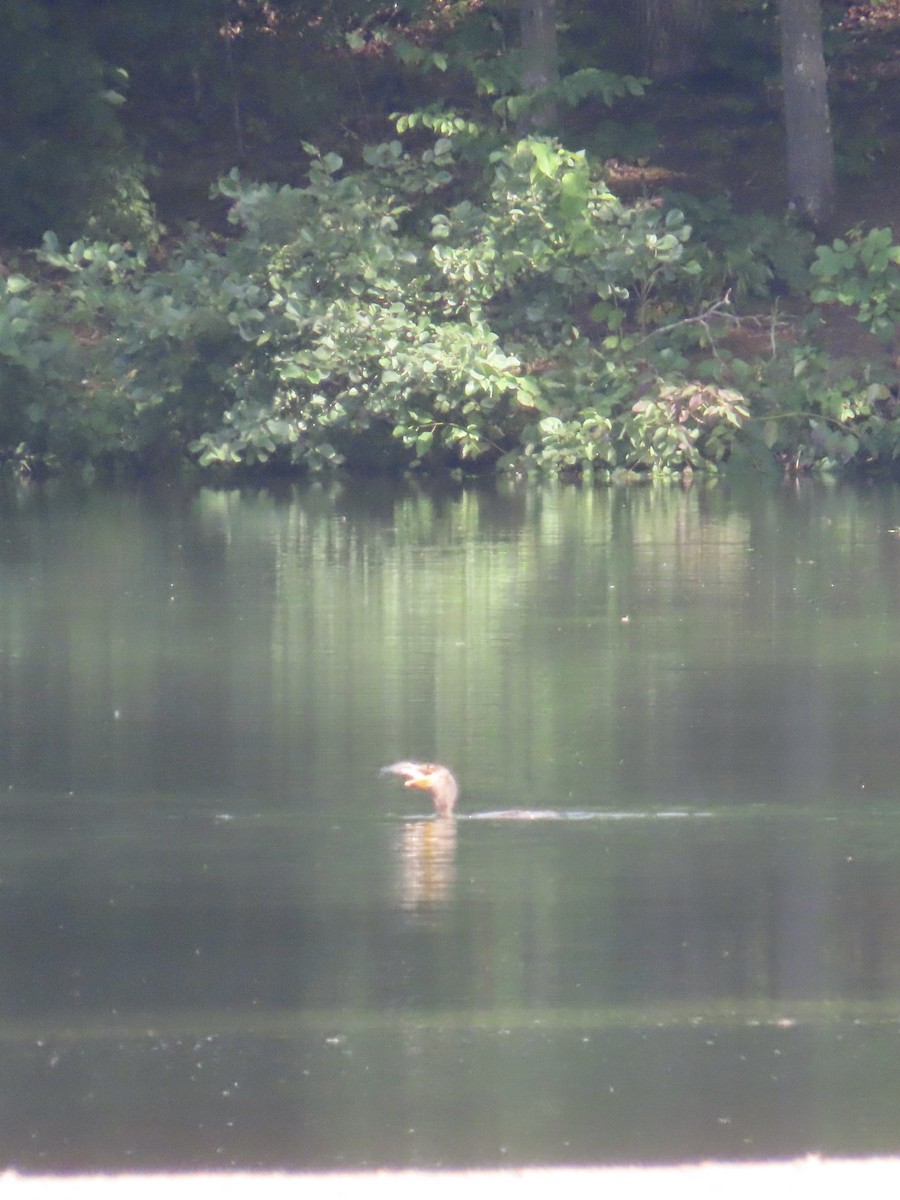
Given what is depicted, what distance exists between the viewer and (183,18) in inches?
1070

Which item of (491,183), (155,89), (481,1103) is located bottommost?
(481,1103)

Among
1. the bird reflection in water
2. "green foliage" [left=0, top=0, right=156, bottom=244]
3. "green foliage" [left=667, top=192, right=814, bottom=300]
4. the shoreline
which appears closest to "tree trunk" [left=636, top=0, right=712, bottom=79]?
"green foliage" [left=667, top=192, right=814, bottom=300]

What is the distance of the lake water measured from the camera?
4461 millimetres

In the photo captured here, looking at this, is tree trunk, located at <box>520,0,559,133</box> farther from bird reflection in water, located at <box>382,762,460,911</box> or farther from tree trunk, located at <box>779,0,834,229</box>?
bird reflection in water, located at <box>382,762,460,911</box>

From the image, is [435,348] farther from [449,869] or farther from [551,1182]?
[551,1182]

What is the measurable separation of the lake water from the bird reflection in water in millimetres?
23

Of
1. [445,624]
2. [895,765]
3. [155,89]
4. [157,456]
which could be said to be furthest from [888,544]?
[155,89]

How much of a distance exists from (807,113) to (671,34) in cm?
446

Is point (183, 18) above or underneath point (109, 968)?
above

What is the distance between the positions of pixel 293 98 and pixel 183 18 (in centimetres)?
169

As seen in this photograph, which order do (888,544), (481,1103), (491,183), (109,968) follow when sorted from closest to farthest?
(481,1103)
(109,968)
(888,544)
(491,183)

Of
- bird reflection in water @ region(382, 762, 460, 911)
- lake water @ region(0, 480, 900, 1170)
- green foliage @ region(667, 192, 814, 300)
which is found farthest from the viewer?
green foliage @ region(667, 192, 814, 300)

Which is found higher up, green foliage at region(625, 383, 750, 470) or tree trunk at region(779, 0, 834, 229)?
tree trunk at region(779, 0, 834, 229)

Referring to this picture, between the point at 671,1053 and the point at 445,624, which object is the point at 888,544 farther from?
the point at 671,1053
